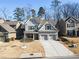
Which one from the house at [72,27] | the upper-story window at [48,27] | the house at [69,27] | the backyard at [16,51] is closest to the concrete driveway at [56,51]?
the backyard at [16,51]

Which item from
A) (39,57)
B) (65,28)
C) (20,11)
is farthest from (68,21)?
(20,11)

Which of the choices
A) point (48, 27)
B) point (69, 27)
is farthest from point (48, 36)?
point (69, 27)

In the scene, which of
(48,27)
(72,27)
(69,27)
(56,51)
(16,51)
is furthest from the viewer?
(69,27)

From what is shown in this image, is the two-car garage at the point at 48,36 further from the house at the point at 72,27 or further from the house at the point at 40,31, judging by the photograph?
the house at the point at 72,27

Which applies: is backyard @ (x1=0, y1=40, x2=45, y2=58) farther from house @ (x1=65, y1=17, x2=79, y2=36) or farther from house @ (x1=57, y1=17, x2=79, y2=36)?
house @ (x1=65, y1=17, x2=79, y2=36)

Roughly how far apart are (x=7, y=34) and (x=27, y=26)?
8071 millimetres

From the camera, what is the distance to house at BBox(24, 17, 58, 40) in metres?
74.0

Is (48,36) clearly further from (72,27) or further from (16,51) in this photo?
(16,51)

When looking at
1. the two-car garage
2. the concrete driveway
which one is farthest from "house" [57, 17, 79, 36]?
the concrete driveway

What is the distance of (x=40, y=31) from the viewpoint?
7400cm

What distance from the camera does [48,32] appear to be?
74.1 metres

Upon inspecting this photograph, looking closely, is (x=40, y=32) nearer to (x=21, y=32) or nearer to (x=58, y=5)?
(x=21, y=32)

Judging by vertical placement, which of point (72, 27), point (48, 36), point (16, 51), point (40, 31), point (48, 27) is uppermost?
point (48, 27)

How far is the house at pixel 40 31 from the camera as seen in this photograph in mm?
74000
